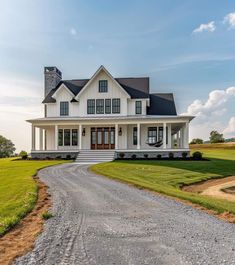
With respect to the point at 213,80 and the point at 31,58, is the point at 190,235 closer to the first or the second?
the point at 31,58

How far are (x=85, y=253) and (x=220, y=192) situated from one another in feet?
33.0

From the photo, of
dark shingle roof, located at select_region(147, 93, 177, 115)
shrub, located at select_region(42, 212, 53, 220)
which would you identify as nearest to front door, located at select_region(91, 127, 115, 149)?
dark shingle roof, located at select_region(147, 93, 177, 115)

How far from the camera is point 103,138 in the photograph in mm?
31344

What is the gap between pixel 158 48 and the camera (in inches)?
1063

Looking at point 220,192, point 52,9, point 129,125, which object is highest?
point 52,9

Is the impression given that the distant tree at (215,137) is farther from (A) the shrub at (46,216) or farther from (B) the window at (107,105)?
(A) the shrub at (46,216)

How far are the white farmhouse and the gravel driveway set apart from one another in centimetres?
1941

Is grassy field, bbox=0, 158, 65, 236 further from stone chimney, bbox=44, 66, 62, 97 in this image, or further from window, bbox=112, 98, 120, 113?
stone chimney, bbox=44, 66, 62, 97

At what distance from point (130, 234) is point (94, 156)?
2165 cm

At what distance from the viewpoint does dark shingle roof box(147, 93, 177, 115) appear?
32.8 m

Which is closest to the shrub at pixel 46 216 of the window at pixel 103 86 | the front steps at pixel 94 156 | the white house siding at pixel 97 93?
the front steps at pixel 94 156

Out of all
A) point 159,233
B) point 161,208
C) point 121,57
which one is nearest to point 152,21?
point 121,57

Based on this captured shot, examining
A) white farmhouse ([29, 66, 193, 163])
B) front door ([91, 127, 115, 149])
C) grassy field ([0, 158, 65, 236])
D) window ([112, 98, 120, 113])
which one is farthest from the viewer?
window ([112, 98, 120, 113])

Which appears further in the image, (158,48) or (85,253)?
(158,48)
